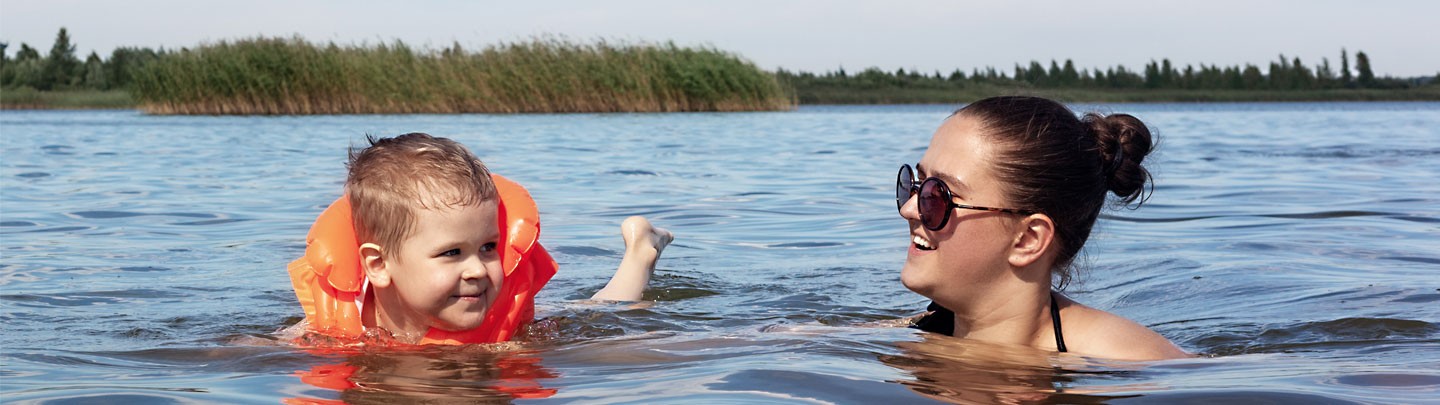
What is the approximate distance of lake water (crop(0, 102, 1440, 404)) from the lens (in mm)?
2912

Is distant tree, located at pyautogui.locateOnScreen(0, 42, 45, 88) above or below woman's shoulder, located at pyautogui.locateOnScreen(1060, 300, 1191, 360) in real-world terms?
above

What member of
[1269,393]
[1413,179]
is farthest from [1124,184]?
[1413,179]

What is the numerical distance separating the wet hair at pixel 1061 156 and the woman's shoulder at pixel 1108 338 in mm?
193

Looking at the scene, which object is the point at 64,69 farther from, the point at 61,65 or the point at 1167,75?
the point at 1167,75

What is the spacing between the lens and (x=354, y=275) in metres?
3.60

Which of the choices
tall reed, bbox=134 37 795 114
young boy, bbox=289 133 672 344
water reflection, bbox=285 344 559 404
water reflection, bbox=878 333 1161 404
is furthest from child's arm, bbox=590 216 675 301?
tall reed, bbox=134 37 795 114

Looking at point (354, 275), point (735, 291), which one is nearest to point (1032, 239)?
point (354, 275)

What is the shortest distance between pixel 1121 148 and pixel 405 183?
1.66 metres

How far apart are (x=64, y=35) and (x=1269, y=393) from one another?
61858mm

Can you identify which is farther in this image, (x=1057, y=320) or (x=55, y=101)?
(x=55, y=101)

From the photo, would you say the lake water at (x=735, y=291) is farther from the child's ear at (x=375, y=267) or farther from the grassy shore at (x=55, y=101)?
the grassy shore at (x=55, y=101)

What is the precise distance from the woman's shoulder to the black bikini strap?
17mm

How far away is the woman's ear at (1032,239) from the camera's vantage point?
302 cm

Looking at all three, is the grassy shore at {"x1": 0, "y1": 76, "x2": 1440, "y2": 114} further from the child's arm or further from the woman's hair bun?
the woman's hair bun
